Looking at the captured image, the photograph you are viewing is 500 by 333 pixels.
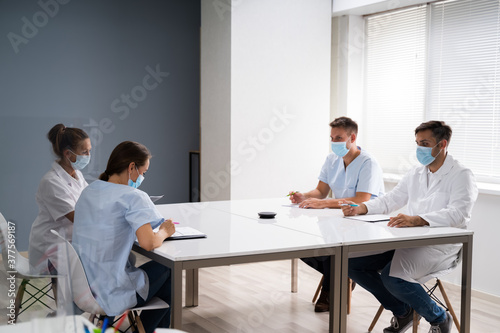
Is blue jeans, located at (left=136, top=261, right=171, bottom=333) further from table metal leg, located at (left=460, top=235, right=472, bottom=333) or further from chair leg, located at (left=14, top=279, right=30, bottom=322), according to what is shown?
chair leg, located at (left=14, top=279, right=30, bottom=322)

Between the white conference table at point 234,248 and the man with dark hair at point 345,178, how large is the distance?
75 cm

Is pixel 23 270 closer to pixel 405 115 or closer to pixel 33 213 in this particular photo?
pixel 33 213

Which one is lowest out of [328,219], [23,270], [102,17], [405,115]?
[328,219]

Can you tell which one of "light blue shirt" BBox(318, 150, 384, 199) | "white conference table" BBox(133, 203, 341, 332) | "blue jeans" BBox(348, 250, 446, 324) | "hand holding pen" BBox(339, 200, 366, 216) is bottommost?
"blue jeans" BBox(348, 250, 446, 324)

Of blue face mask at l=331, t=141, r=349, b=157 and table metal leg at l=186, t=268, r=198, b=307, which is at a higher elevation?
blue face mask at l=331, t=141, r=349, b=157

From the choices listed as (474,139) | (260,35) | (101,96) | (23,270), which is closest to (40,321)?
(23,270)

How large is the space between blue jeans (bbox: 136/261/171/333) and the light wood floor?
686 mm

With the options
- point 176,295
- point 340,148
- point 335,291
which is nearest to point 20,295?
point 176,295

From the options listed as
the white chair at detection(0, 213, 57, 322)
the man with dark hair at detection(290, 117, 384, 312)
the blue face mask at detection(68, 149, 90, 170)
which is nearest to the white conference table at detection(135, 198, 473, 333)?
the man with dark hair at detection(290, 117, 384, 312)

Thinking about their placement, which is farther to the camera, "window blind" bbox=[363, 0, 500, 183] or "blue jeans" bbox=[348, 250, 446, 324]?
"window blind" bbox=[363, 0, 500, 183]

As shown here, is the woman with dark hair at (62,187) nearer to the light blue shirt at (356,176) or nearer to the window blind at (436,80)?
the light blue shirt at (356,176)

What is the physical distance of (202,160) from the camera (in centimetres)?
520

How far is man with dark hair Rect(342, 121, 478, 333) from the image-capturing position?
2.86 m

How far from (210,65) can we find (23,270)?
4.31 meters
